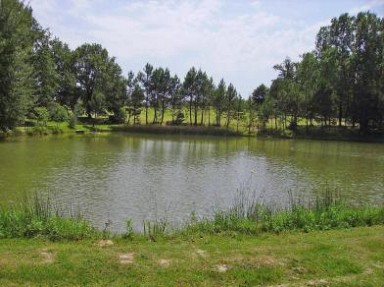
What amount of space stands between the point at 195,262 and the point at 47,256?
2796 millimetres

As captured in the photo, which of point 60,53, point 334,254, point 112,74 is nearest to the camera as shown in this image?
point 334,254

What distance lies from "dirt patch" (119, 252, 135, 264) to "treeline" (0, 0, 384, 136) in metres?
38.9

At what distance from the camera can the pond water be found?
18.4 meters

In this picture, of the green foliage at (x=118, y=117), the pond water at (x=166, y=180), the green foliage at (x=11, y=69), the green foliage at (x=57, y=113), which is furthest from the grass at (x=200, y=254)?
the green foliage at (x=118, y=117)

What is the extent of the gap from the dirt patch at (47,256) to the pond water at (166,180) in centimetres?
537

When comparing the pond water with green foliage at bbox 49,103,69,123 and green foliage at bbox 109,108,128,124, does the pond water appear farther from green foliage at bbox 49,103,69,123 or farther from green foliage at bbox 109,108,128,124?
green foliage at bbox 109,108,128,124

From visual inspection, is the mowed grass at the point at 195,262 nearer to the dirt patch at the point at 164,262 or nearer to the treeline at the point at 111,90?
the dirt patch at the point at 164,262

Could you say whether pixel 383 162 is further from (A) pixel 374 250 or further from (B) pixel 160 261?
(B) pixel 160 261

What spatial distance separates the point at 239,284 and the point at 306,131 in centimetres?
6730

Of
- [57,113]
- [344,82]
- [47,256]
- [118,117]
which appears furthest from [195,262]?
[118,117]

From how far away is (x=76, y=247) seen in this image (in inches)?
381

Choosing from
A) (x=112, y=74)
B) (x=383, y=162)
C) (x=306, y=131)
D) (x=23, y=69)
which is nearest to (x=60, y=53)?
(x=112, y=74)

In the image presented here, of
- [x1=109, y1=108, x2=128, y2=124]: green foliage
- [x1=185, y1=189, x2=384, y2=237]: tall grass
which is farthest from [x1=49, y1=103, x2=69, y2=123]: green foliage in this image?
[x1=185, y1=189, x2=384, y2=237]: tall grass

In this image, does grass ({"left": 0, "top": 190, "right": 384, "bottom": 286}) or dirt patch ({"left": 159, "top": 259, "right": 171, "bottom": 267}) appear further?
dirt patch ({"left": 159, "top": 259, "right": 171, "bottom": 267})
